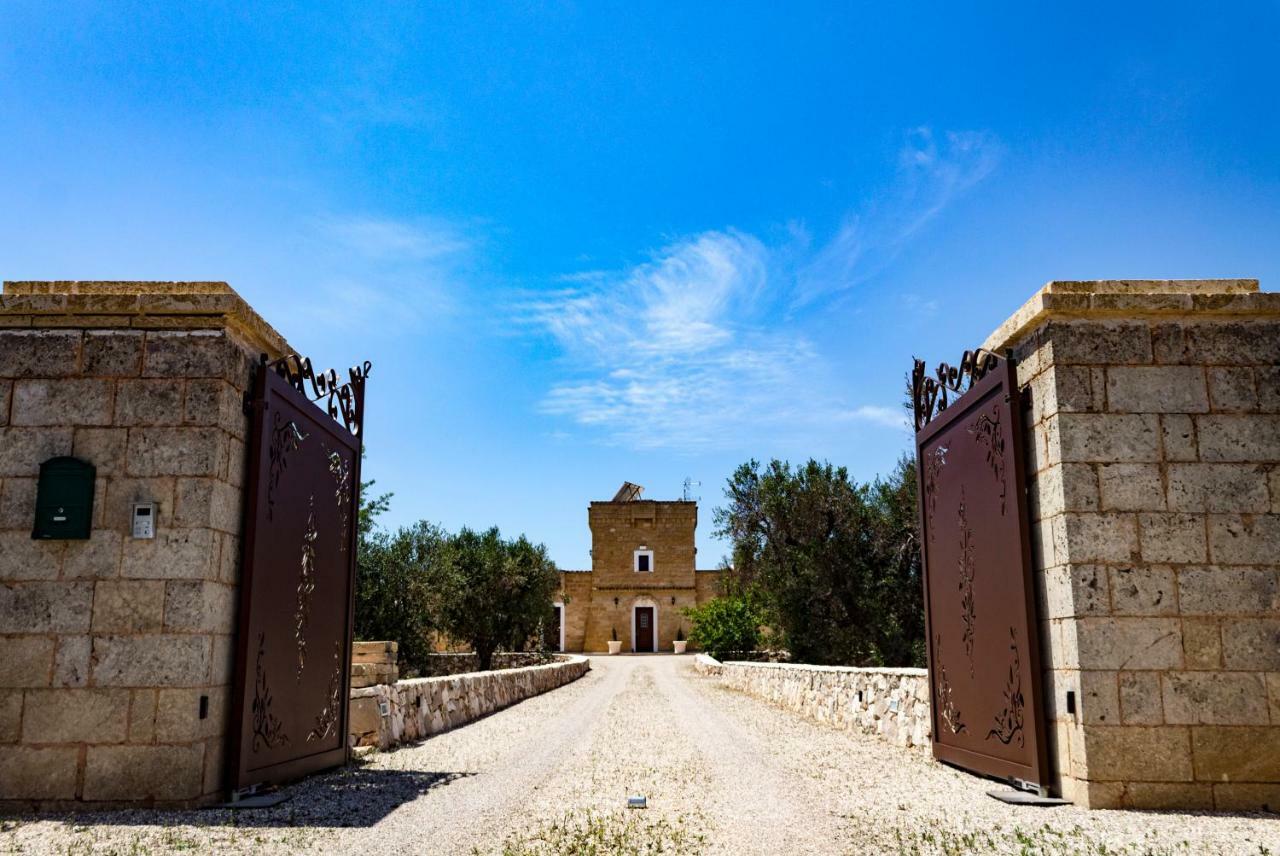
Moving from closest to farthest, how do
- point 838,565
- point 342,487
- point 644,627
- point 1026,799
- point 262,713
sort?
point 1026,799 → point 262,713 → point 342,487 → point 838,565 → point 644,627

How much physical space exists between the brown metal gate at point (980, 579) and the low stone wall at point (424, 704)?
495 centimetres

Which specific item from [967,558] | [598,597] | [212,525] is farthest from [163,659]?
[598,597]

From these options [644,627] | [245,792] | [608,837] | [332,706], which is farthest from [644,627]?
[608,837]

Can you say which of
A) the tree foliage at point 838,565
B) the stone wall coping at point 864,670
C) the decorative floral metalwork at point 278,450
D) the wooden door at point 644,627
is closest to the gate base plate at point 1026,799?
the stone wall coping at point 864,670

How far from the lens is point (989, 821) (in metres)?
4.87

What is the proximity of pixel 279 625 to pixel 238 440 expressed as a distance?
131 centimetres

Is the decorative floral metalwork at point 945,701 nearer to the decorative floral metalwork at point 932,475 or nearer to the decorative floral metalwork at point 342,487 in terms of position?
the decorative floral metalwork at point 932,475

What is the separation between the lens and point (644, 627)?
39.4m

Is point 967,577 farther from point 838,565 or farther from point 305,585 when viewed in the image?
point 838,565

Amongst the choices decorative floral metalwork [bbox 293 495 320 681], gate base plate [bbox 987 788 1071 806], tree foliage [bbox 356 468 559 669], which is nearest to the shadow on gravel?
decorative floral metalwork [bbox 293 495 320 681]

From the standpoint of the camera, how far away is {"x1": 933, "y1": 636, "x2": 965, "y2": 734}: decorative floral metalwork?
6785 mm

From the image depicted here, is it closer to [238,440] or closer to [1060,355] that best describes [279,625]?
[238,440]

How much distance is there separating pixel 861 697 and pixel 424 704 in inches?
190

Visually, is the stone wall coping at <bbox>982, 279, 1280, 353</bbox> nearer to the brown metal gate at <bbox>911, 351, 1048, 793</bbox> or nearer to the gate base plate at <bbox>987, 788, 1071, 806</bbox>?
the brown metal gate at <bbox>911, 351, 1048, 793</bbox>
